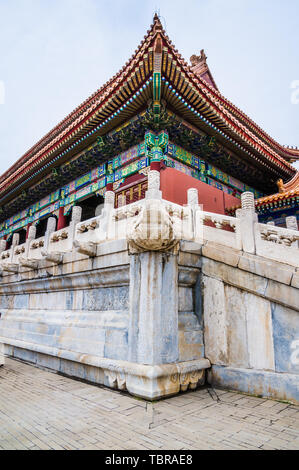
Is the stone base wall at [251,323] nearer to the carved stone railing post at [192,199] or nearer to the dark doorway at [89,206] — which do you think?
the carved stone railing post at [192,199]

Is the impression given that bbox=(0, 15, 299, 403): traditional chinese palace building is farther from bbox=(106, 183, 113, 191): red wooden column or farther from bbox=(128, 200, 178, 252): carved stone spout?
bbox=(106, 183, 113, 191): red wooden column

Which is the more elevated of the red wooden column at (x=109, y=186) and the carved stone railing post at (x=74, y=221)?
the red wooden column at (x=109, y=186)

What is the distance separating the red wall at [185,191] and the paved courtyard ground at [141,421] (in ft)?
18.0

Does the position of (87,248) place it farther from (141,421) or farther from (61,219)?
(61,219)

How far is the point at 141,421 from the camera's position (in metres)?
2.70

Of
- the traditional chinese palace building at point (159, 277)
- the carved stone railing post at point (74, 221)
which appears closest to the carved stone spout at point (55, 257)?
the traditional chinese palace building at point (159, 277)

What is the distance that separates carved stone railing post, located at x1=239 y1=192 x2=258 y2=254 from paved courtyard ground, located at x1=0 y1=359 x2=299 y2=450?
6.40 feet

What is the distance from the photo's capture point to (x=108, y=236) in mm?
4688

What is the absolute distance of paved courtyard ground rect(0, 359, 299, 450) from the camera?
2.29 metres

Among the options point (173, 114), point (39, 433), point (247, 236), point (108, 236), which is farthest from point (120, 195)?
point (39, 433)

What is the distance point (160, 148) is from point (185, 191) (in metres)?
1.49

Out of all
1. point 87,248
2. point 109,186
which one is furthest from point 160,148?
point 87,248

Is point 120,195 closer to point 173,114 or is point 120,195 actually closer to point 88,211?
point 173,114

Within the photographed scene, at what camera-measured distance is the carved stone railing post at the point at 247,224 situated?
4.05 meters
